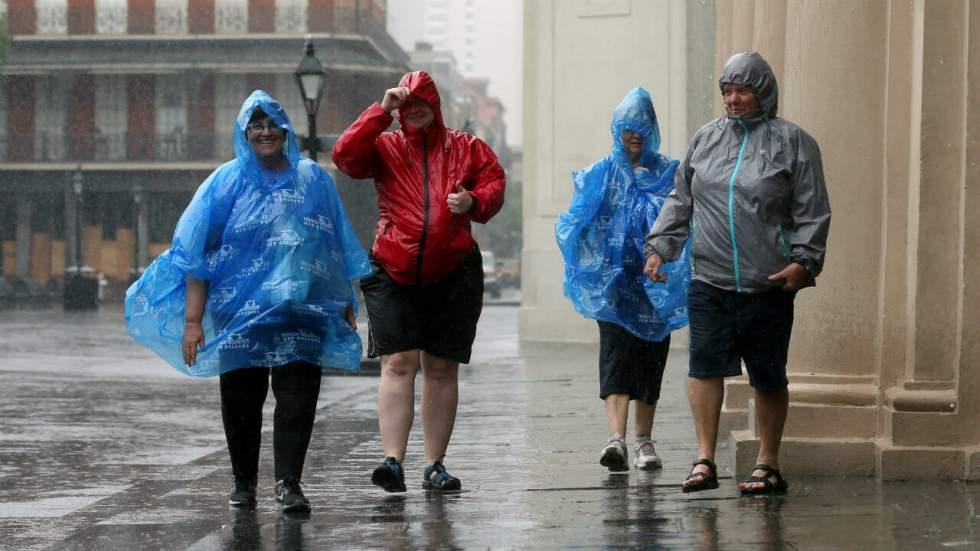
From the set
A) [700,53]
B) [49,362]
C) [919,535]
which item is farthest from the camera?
[700,53]

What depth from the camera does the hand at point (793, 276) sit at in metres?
6.24

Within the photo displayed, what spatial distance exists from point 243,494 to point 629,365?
6.95ft

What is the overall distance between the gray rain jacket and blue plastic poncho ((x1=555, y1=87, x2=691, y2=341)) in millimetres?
1255

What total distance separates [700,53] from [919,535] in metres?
15.2

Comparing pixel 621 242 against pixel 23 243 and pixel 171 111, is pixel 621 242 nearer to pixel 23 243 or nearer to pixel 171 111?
pixel 171 111

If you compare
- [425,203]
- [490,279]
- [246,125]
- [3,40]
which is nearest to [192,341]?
[246,125]

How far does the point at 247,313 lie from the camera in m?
6.33

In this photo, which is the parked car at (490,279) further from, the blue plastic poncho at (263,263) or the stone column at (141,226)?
the blue plastic poncho at (263,263)

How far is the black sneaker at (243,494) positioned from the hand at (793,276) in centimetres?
216

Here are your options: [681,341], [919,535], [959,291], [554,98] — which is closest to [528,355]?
[681,341]

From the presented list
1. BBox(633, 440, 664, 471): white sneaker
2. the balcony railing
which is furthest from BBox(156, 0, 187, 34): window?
BBox(633, 440, 664, 471): white sneaker

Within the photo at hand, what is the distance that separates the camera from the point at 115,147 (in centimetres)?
5488

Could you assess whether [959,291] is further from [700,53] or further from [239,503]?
[700,53]

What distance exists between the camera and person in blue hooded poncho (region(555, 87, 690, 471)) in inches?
306
